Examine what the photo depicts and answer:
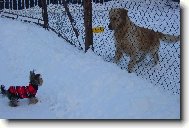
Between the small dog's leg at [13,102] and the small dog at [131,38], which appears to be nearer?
the small dog's leg at [13,102]

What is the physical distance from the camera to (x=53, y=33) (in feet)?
28.1

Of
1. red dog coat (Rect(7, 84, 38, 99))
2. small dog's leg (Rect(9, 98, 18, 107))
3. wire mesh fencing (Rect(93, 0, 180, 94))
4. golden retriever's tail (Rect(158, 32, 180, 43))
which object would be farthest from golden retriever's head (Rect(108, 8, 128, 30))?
small dog's leg (Rect(9, 98, 18, 107))

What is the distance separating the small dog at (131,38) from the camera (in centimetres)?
611

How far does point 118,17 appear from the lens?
19.9 ft

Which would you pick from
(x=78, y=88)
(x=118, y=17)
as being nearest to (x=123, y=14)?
(x=118, y=17)

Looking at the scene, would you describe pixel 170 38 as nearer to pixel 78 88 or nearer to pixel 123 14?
pixel 123 14

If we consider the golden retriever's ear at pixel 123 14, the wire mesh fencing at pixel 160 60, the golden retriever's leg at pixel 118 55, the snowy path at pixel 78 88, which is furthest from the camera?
the golden retriever's leg at pixel 118 55

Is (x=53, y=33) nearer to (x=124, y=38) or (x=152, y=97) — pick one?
(x=124, y=38)

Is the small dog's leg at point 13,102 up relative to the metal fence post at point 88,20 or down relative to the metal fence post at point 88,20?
down

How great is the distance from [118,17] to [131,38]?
0.46 m

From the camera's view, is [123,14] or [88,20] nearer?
[123,14]

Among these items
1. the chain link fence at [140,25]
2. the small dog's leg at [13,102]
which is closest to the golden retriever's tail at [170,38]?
the chain link fence at [140,25]

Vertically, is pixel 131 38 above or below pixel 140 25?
above

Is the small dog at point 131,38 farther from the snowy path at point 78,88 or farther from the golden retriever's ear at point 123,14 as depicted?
the snowy path at point 78,88
